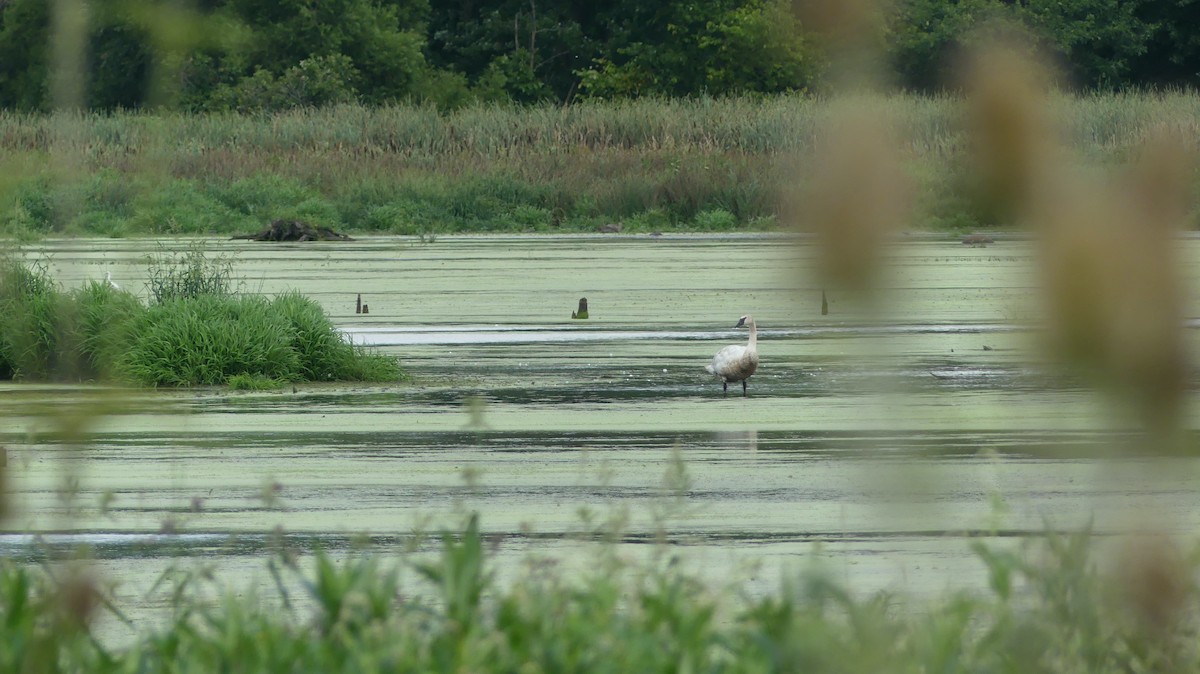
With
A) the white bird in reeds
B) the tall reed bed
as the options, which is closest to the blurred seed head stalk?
the white bird in reeds

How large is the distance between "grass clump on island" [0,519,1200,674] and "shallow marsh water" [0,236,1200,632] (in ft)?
0.74

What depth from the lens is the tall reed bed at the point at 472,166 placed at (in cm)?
4062

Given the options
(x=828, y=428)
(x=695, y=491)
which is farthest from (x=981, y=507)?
(x=828, y=428)

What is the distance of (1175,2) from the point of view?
54.1 metres

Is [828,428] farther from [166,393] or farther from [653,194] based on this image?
[653,194]

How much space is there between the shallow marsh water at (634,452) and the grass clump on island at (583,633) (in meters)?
0.22

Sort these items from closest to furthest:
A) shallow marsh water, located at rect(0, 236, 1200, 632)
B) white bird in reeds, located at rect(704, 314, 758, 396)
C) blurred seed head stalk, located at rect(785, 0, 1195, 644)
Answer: blurred seed head stalk, located at rect(785, 0, 1195, 644)
shallow marsh water, located at rect(0, 236, 1200, 632)
white bird in reeds, located at rect(704, 314, 758, 396)

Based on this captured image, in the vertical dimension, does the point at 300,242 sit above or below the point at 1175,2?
below

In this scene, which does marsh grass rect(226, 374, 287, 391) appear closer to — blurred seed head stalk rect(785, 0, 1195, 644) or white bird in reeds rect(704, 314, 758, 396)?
white bird in reeds rect(704, 314, 758, 396)

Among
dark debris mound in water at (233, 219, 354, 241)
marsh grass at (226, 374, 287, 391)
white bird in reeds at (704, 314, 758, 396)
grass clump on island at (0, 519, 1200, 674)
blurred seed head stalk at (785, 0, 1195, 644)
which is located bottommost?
marsh grass at (226, 374, 287, 391)

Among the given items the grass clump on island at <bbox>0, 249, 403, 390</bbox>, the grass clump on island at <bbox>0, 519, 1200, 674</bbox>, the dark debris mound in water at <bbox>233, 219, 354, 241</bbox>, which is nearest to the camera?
the grass clump on island at <bbox>0, 519, 1200, 674</bbox>

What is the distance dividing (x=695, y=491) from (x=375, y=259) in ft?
73.8

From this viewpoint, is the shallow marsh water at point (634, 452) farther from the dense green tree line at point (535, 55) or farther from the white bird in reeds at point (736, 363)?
the dense green tree line at point (535, 55)

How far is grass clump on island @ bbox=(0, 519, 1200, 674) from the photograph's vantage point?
4.29 m
